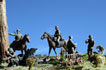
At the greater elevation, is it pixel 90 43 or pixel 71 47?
pixel 90 43

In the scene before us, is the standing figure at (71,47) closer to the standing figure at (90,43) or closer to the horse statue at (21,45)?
the standing figure at (90,43)

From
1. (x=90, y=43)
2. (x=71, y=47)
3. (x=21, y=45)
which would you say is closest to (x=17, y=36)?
(x=21, y=45)

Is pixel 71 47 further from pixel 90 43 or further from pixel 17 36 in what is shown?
pixel 17 36

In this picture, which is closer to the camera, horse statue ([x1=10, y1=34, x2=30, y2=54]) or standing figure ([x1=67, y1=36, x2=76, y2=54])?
horse statue ([x1=10, y1=34, x2=30, y2=54])

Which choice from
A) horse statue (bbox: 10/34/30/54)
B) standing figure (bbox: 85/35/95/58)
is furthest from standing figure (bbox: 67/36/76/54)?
horse statue (bbox: 10/34/30/54)

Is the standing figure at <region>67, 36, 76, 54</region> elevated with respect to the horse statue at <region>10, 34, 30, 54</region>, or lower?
lower

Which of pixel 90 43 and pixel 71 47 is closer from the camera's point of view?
pixel 71 47

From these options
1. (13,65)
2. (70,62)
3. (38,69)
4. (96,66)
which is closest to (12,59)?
(13,65)

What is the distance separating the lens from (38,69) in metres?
19.9

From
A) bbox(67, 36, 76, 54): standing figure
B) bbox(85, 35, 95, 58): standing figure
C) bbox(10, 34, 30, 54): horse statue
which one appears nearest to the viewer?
bbox(10, 34, 30, 54): horse statue

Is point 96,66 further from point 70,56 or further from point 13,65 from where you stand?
point 13,65

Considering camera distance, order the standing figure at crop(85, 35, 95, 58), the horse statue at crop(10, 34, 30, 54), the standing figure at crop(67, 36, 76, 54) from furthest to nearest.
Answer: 1. the standing figure at crop(85, 35, 95, 58)
2. the standing figure at crop(67, 36, 76, 54)
3. the horse statue at crop(10, 34, 30, 54)

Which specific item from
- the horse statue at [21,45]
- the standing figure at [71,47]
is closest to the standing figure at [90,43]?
the standing figure at [71,47]

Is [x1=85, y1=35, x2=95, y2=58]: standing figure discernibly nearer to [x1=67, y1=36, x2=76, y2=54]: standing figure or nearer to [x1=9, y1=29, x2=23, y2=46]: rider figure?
[x1=67, y1=36, x2=76, y2=54]: standing figure
